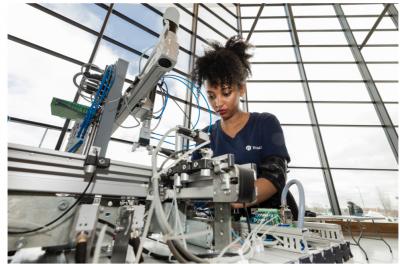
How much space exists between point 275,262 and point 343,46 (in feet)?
21.2

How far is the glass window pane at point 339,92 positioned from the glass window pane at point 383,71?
0.38m

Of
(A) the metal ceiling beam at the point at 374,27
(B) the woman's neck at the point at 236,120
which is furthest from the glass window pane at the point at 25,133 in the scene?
(A) the metal ceiling beam at the point at 374,27

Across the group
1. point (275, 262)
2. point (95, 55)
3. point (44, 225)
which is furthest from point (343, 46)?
point (44, 225)

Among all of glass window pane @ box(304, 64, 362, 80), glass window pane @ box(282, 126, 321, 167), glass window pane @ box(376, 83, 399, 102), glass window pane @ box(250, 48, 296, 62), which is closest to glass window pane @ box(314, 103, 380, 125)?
glass window pane @ box(376, 83, 399, 102)

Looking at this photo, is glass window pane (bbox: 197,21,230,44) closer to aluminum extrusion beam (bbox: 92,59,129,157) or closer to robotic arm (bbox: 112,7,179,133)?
aluminum extrusion beam (bbox: 92,59,129,157)

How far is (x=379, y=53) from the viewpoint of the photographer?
4770 mm

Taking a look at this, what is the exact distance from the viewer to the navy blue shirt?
1.13 meters

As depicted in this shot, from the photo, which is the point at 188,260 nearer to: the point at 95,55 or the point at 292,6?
the point at 95,55

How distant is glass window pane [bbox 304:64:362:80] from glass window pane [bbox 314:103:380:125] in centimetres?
80

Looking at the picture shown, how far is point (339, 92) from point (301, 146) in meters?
1.71

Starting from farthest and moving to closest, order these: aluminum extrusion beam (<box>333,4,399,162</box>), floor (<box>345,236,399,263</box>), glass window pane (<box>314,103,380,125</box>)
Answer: glass window pane (<box>314,103,380,125</box>)
aluminum extrusion beam (<box>333,4,399,162</box>)
floor (<box>345,236,399,263</box>)

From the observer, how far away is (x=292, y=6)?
17.9ft

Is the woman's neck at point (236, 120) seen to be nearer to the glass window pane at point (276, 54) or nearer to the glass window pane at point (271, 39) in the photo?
the glass window pane at point (276, 54)

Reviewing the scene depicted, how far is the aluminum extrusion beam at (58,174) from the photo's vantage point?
1.47 feet
